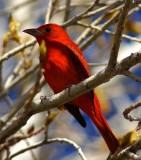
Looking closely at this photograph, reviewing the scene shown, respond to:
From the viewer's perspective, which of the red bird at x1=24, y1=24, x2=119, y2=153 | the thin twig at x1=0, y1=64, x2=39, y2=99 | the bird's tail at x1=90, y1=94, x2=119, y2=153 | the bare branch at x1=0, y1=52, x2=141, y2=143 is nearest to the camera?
the bare branch at x1=0, y1=52, x2=141, y2=143

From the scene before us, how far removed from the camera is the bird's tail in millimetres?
2951

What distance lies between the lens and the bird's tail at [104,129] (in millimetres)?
2951

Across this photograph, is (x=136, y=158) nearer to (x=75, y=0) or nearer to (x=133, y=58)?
(x=133, y=58)

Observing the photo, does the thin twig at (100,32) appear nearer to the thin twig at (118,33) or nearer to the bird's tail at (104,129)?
the bird's tail at (104,129)

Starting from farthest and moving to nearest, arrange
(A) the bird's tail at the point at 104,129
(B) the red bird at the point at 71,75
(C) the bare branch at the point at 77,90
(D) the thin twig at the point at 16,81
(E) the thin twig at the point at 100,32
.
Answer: (E) the thin twig at the point at 100,32, (D) the thin twig at the point at 16,81, (B) the red bird at the point at 71,75, (A) the bird's tail at the point at 104,129, (C) the bare branch at the point at 77,90

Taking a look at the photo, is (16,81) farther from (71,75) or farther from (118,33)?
(118,33)

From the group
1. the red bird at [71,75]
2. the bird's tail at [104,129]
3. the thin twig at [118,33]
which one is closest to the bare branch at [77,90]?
the thin twig at [118,33]

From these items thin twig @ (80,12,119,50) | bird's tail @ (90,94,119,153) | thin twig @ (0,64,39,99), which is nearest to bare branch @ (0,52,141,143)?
bird's tail @ (90,94,119,153)

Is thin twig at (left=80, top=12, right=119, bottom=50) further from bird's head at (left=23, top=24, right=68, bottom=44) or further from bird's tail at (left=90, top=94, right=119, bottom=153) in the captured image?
bird's tail at (left=90, top=94, right=119, bottom=153)

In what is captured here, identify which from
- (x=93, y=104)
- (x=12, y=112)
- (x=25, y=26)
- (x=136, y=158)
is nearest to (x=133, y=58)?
(x=136, y=158)

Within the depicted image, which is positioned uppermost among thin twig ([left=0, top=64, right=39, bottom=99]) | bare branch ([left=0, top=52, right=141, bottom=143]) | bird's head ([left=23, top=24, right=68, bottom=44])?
bird's head ([left=23, top=24, right=68, bottom=44])

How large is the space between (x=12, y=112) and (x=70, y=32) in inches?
132

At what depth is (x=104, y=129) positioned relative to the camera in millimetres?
3232

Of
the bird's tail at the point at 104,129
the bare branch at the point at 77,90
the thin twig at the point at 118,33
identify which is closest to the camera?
the thin twig at the point at 118,33
